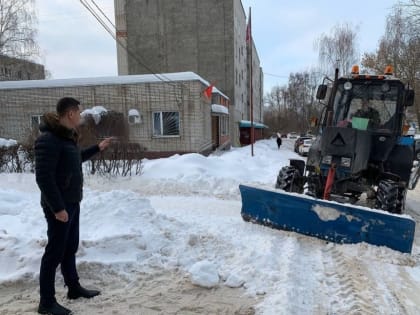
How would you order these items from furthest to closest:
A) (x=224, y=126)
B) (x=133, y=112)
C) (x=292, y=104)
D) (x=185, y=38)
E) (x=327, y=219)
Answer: (x=292, y=104), (x=185, y=38), (x=224, y=126), (x=133, y=112), (x=327, y=219)

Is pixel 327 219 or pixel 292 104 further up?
pixel 292 104

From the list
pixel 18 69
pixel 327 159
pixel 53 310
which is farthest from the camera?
pixel 18 69

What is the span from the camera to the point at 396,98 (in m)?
6.47

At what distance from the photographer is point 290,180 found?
660 cm

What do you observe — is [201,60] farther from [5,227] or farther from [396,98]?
[5,227]

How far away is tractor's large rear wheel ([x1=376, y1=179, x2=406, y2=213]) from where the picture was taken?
5.45 metres

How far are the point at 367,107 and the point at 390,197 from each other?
6.60ft

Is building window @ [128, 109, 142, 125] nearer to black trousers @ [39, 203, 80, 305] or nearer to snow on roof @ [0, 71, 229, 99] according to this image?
snow on roof @ [0, 71, 229, 99]

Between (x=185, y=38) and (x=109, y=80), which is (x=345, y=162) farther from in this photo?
(x=185, y=38)

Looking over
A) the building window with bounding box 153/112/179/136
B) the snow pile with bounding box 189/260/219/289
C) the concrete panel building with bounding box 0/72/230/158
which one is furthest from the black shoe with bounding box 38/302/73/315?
the building window with bounding box 153/112/179/136

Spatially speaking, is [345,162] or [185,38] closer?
[345,162]

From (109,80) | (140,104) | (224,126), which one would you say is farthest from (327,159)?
(224,126)

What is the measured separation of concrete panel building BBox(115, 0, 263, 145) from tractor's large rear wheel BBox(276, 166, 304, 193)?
25.6 metres

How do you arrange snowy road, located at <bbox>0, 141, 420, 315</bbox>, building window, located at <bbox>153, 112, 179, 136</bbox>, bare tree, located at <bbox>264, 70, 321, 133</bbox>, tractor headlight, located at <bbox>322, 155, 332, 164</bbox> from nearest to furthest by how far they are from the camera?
snowy road, located at <bbox>0, 141, 420, 315</bbox>, tractor headlight, located at <bbox>322, 155, 332, 164</bbox>, building window, located at <bbox>153, 112, 179, 136</bbox>, bare tree, located at <bbox>264, 70, 321, 133</bbox>
